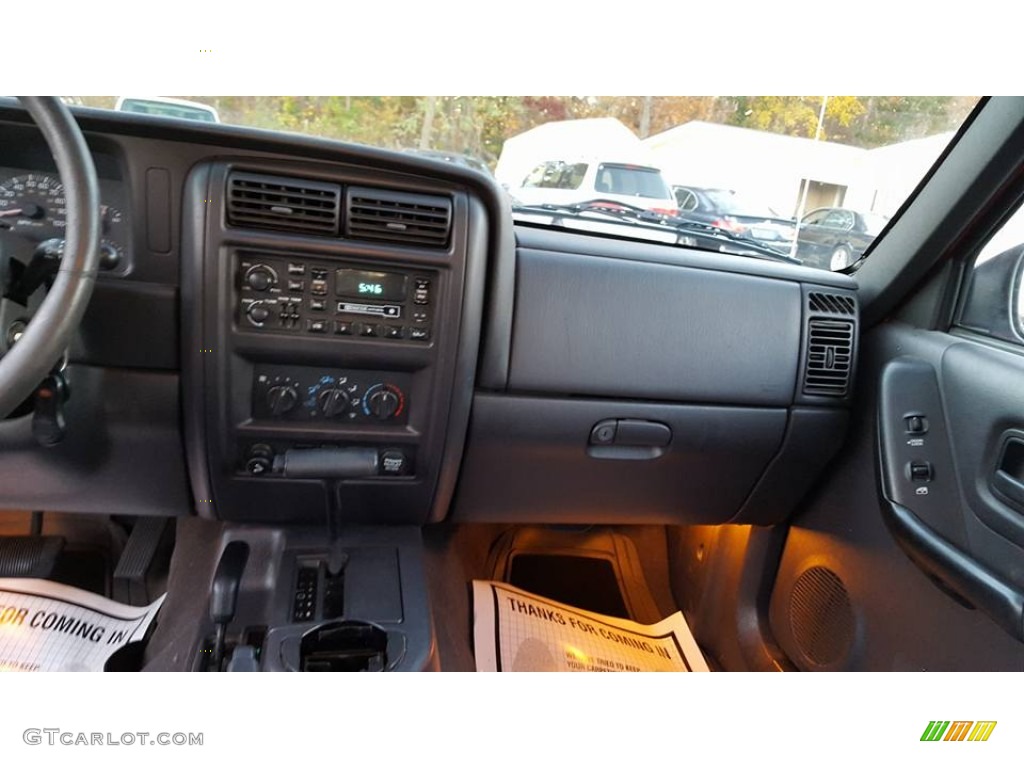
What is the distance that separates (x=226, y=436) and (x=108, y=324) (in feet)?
0.94

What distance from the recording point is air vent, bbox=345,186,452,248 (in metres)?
1.15

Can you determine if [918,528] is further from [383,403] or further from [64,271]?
[64,271]

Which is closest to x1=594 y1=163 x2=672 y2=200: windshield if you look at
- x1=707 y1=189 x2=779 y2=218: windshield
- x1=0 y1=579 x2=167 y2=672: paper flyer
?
x1=707 y1=189 x2=779 y2=218: windshield

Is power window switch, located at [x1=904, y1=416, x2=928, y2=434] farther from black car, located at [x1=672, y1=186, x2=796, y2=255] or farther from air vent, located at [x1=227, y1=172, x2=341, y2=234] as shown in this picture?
air vent, located at [x1=227, y1=172, x2=341, y2=234]

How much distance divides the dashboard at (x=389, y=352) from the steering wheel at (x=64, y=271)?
308mm

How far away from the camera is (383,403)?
1281mm

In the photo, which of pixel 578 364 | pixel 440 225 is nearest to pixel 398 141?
pixel 440 225

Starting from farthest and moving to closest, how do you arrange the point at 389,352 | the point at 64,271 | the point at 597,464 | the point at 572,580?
the point at 572,580
the point at 597,464
the point at 389,352
the point at 64,271

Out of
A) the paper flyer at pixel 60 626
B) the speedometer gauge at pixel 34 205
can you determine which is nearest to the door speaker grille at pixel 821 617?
the paper flyer at pixel 60 626

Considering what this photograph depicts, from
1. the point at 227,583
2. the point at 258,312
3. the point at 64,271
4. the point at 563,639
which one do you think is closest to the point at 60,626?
the point at 227,583

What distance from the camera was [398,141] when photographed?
119cm

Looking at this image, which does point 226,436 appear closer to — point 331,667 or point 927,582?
point 331,667

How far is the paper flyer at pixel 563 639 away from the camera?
57.7 inches

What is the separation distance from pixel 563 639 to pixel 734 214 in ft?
3.62
